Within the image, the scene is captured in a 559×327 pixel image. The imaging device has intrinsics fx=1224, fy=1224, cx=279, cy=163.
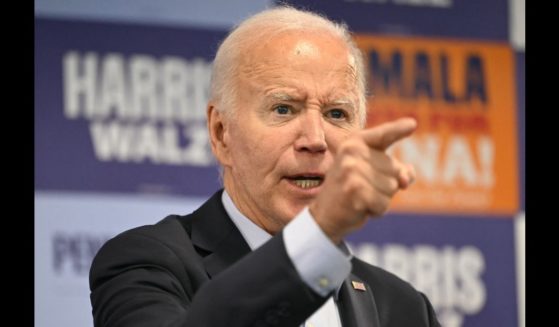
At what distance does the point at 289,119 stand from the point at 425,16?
101 inches

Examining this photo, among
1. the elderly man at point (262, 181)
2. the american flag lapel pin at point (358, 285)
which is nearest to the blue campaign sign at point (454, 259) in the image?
the elderly man at point (262, 181)

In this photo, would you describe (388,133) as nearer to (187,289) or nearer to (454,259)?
(187,289)

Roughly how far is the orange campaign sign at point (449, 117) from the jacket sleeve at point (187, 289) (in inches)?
95.8

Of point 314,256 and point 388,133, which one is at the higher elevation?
point 388,133

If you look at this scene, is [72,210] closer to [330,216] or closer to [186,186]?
[186,186]

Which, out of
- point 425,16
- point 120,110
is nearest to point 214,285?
point 120,110

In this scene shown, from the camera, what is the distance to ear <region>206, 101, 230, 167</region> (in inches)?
120

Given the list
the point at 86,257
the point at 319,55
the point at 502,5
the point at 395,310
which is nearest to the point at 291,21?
the point at 319,55

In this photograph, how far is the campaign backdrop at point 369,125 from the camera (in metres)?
4.55

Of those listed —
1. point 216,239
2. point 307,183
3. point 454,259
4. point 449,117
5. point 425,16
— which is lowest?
point 454,259

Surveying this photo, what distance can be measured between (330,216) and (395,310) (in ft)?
3.32

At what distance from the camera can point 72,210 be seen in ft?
14.8

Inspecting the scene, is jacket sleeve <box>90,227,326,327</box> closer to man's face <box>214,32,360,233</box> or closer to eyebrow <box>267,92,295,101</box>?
man's face <box>214,32,360,233</box>

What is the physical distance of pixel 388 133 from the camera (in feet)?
6.49
